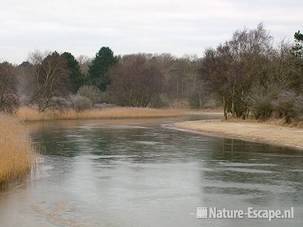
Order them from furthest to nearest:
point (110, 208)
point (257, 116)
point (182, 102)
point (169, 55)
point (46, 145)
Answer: point (169, 55) → point (182, 102) → point (257, 116) → point (46, 145) → point (110, 208)

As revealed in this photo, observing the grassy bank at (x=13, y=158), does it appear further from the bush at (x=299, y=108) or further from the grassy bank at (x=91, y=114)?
the grassy bank at (x=91, y=114)

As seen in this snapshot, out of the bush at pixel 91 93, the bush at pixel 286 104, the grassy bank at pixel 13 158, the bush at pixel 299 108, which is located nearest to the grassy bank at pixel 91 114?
the bush at pixel 91 93

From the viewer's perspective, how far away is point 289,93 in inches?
1797

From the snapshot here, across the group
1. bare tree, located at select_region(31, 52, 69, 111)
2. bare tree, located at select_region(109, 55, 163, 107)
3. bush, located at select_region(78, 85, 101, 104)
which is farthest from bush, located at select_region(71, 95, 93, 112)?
bare tree, located at select_region(109, 55, 163, 107)

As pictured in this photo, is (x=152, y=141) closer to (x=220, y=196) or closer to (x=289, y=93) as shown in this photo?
(x=289, y=93)

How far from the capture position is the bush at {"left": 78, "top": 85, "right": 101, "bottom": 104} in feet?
271

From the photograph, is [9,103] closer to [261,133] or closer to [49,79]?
[49,79]

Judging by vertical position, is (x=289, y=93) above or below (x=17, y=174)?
above

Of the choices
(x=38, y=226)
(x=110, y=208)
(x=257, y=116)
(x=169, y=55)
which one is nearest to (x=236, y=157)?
(x=110, y=208)

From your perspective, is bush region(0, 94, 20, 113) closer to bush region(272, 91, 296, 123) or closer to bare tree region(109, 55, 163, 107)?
bush region(272, 91, 296, 123)

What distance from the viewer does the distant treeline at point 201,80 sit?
2018 inches

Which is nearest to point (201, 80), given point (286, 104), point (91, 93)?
point (91, 93)

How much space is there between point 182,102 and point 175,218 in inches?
3764

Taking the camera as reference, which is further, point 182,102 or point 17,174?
point 182,102
